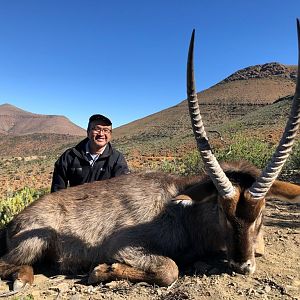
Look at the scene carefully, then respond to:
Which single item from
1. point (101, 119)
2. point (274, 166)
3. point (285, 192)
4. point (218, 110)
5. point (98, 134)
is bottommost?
point (285, 192)

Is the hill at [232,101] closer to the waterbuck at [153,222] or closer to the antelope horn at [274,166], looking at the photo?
the waterbuck at [153,222]

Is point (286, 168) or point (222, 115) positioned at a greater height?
point (222, 115)

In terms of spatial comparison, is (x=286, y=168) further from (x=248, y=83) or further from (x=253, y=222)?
(x=248, y=83)

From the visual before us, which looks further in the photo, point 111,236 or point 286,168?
point 286,168

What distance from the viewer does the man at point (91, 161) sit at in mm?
7320

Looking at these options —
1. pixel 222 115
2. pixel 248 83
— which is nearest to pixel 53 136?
pixel 222 115

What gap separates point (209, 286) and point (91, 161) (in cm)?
368

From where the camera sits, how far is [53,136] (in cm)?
10725

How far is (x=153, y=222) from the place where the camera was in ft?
17.4

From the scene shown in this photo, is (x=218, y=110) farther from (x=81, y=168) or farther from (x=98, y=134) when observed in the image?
(x=81, y=168)

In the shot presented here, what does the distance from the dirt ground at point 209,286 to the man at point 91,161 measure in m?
2.23

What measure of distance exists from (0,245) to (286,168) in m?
8.70

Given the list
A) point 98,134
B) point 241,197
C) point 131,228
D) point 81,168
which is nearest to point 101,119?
point 98,134

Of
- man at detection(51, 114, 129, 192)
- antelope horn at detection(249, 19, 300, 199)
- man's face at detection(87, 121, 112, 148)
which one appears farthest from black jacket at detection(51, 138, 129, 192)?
antelope horn at detection(249, 19, 300, 199)
